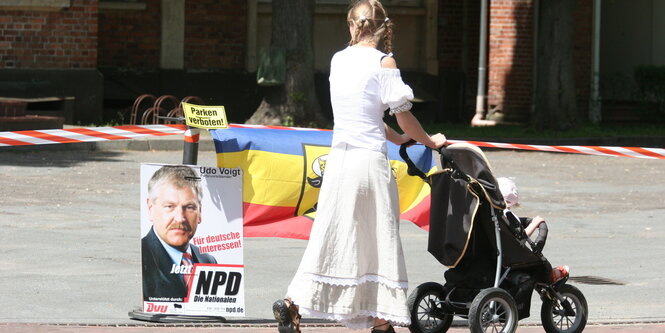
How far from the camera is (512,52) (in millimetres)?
26062

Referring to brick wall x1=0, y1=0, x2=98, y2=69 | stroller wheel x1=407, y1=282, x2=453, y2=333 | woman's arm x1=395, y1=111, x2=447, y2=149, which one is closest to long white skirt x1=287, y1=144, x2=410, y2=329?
woman's arm x1=395, y1=111, x2=447, y2=149

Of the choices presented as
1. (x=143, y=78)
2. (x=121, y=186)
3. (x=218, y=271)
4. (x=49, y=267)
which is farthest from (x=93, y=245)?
(x=143, y=78)

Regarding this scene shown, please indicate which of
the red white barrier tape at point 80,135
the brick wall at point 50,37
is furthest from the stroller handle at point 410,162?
the brick wall at point 50,37

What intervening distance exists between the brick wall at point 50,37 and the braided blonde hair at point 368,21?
15935mm

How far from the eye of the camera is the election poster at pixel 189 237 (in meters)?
7.11

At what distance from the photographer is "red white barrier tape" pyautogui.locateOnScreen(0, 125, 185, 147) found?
7984 millimetres

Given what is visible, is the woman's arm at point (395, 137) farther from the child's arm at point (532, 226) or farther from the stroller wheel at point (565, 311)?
the stroller wheel at point (565, 311)

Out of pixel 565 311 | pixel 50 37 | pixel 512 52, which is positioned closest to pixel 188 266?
pixel 565 311

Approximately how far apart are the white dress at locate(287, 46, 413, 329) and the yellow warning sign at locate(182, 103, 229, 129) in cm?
96

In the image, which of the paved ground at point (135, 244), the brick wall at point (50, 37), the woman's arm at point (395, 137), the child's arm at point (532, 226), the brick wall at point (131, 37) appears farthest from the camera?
the brick wall at point (131, 37)

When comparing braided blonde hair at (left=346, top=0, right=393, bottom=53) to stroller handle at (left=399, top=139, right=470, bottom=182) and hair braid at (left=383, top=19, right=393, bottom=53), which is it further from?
stroller handle at (left=399, top=139, right=470, bottom=182)

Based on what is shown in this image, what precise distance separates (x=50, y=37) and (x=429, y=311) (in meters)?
16.0

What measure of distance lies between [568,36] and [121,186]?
11.6 meters

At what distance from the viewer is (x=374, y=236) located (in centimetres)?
645
